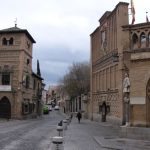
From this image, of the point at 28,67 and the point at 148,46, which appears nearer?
the point at 148,46

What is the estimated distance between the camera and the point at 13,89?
2362 inches

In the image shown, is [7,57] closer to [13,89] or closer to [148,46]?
[13,89]

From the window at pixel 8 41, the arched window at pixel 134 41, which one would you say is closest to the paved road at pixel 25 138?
the arched window at pixel 134 41

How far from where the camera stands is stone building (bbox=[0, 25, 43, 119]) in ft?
196

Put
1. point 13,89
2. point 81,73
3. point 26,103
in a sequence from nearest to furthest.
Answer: point 13,89 → point 26,103 → point 81,73

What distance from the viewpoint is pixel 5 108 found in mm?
59719

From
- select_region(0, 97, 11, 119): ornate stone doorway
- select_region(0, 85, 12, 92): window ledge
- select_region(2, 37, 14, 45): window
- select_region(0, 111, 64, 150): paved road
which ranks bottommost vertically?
select_region(0, 111, 64, 150): paved road

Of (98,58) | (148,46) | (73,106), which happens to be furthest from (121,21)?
(73,106)

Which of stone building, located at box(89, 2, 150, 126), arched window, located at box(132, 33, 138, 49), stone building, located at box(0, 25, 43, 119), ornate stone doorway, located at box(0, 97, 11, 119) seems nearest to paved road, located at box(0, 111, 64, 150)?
stone building, located at box(89, 2, 150, 126)

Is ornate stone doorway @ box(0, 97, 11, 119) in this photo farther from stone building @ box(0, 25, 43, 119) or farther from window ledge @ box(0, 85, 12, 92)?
window ledge @ box(0, 85, 12, 92)

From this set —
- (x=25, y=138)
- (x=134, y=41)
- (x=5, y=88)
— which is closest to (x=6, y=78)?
(x=5, y=88)

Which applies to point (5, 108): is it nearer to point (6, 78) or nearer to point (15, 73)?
point (6, 78)

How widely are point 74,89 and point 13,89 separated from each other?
87.4 feet

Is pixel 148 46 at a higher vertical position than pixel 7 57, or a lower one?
lower
